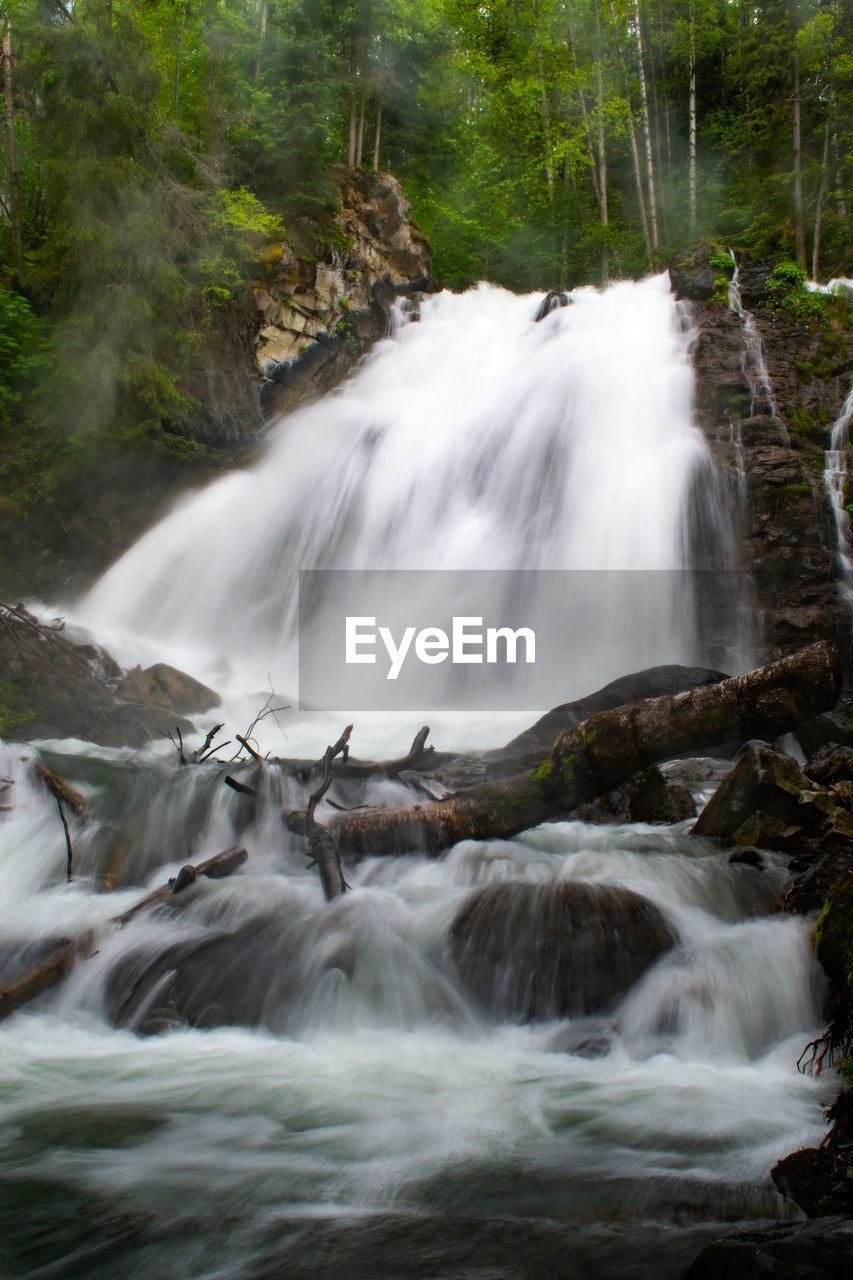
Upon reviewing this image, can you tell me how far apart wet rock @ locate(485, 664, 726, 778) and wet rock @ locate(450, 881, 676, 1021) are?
290 cm

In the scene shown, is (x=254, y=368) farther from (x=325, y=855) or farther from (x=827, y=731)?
(x=325, y=855)

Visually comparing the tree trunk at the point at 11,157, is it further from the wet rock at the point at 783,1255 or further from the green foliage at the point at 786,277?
the wet rock at the point at 783,1255

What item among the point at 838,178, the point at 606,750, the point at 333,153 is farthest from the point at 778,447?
the point at 333,153

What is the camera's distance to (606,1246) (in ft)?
7.70

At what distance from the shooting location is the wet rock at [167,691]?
9.92 meters

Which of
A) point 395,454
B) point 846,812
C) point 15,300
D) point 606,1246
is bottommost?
point 606,1246

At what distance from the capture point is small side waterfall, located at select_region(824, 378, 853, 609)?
32.6 ft

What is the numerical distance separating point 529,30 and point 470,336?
14.7m

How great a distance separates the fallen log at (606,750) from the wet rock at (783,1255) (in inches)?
100

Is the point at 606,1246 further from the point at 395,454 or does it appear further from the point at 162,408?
the point at 162,408

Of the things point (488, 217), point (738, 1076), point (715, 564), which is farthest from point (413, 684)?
point (488, 217)

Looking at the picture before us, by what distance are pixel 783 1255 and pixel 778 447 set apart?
440 inches

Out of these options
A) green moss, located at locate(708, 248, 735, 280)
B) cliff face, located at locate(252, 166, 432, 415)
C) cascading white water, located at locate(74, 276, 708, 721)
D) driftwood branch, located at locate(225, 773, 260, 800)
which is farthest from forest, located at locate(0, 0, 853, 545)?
driftwood branch, located at locate(225, 773, 260, 800)

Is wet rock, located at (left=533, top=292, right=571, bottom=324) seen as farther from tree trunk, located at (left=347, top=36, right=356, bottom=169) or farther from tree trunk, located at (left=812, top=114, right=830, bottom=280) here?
tree trunk, located at (left=347, top=36, right=356, bottom=169)
